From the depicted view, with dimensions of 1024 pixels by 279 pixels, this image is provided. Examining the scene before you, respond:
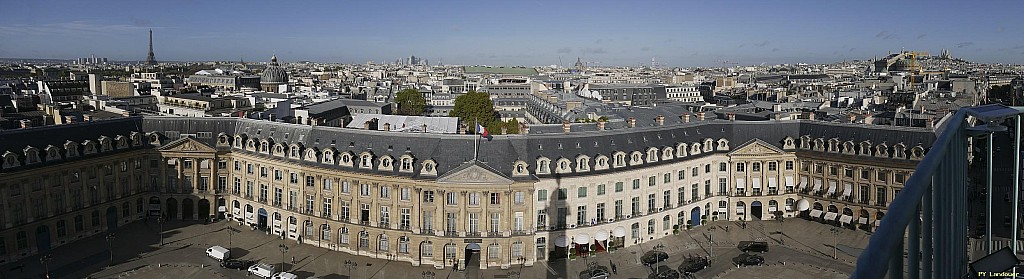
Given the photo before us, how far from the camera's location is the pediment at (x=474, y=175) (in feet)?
204

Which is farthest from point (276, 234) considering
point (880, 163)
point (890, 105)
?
point (890, 105)

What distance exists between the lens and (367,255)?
2625 inches

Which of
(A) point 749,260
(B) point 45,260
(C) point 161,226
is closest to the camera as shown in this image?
(B) point 45,260

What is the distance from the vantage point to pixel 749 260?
2510 inches

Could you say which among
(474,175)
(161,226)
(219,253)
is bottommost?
(219,253)

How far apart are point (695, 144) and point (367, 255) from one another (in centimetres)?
3443

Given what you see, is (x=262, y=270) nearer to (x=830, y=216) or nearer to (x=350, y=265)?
(x=350, y=265)

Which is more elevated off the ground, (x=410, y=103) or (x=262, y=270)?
(x=410, y=103)

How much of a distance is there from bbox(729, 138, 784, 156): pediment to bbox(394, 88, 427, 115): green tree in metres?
78.0

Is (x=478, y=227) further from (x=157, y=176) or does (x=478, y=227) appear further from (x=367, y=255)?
(x=157, y=176)

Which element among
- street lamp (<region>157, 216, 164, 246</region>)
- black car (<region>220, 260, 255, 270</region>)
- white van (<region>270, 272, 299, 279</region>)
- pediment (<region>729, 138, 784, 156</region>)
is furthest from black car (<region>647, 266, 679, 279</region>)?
street lamp (<region>157, 216, 164, 246</region>)

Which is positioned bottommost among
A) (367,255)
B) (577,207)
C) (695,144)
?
(367,255)

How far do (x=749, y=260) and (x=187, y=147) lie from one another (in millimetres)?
56848

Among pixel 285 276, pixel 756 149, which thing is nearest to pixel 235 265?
pixel 285 276
